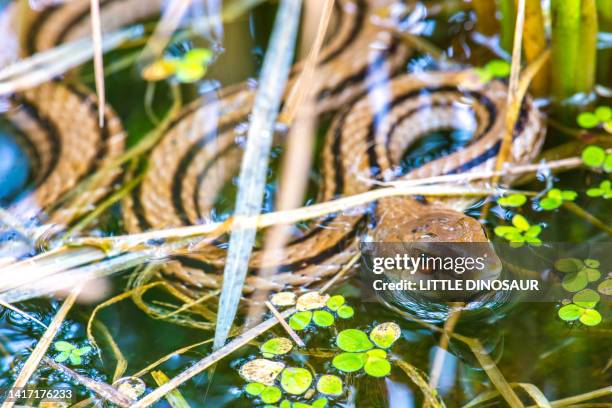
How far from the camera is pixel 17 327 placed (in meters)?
2.40

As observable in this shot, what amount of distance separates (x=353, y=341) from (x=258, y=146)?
792mm

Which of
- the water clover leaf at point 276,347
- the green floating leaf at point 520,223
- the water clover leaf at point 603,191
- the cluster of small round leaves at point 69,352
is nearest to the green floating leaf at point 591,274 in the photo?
the green floating leaf at point 520,223

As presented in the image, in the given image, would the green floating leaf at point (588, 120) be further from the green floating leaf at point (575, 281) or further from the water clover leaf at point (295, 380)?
the water clover leaf at point (295, 380)

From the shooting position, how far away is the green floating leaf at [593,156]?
2791mm

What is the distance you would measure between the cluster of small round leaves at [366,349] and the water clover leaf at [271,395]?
Result: 199mm

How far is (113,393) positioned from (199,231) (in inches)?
29.5

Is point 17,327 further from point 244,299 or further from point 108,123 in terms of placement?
point 108,123

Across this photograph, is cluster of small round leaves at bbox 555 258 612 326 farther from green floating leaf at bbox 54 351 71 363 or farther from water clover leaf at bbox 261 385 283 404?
green floating leaf at bbox 54 351 71 363

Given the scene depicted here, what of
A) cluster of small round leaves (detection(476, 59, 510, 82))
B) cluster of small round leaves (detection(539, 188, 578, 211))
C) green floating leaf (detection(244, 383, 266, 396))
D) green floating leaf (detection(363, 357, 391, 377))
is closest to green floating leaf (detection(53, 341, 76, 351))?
green floating leaf (detection(244, 383, 266, 396))

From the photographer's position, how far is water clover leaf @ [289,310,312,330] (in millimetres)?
2320

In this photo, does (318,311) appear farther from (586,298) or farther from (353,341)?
(586,298)

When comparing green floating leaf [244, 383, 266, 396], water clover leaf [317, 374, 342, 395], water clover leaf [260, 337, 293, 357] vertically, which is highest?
water clover leaf [260, 337, 293, 357]

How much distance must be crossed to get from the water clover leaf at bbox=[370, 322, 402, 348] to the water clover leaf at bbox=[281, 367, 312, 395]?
26 cm

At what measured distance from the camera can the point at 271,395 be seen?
2.11m
